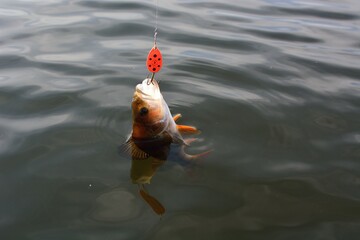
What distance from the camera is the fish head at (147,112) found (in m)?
3.54

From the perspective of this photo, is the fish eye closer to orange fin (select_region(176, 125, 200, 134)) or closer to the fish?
the fish

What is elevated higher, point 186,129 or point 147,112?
point 147,112

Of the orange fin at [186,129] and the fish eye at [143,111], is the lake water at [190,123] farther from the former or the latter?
the fish eye at [143,111]

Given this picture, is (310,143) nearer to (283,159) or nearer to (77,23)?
(283,159)

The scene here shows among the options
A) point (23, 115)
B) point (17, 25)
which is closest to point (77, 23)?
point (17, 25)

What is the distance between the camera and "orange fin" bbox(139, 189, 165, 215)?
121 inches

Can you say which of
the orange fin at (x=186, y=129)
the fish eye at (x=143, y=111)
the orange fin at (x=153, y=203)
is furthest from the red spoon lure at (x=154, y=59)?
the orange fin at (x=153, y=203)

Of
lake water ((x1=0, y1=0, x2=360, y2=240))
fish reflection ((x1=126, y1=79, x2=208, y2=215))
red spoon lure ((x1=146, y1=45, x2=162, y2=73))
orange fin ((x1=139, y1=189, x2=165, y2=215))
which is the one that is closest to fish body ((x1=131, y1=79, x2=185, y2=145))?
fish reflection ((x1=126, y1=79, x2=208, y2=215))

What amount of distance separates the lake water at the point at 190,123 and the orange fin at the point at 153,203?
5 centimetres

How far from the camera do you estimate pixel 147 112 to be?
11.6 ft

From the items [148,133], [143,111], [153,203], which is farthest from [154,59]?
[153,203]

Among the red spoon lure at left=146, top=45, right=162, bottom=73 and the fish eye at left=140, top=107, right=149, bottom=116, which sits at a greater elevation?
the red spoon lure at left=146, top=45, right=162, bottom=73

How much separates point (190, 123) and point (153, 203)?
Answer: 1295 millimetres

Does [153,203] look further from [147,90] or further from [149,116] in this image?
[147,90]
